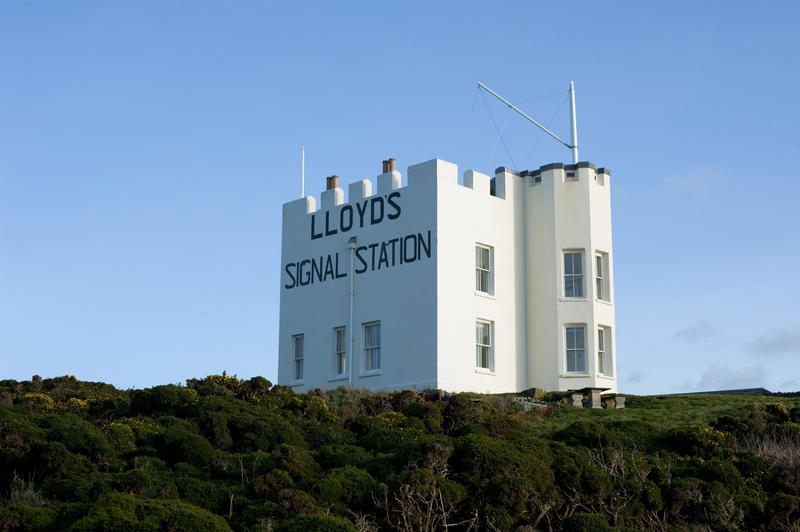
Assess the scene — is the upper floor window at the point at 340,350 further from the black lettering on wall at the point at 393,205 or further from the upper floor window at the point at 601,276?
the upper floor window at the point at 601,276

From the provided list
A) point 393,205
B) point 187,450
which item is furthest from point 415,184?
point 187,450

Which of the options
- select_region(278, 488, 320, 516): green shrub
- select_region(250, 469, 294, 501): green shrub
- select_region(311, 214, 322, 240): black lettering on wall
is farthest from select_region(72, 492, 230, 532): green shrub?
select_region(311, 214, 322, 240): black lettering on wall

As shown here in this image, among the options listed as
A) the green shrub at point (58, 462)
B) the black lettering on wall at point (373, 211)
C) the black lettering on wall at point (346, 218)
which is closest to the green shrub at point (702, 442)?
the green shrub at point (58, 462)

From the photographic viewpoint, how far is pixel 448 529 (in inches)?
680

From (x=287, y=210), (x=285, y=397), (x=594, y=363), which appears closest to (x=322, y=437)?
(x=285, y=397)

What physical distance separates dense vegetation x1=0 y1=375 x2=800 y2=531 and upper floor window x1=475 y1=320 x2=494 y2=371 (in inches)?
256

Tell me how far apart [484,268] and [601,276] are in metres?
3.86

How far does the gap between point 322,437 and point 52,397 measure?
29.8 feet

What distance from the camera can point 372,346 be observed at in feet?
111

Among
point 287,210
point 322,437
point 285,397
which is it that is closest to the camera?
point 322,437

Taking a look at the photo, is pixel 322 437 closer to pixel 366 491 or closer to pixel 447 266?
pixel 366 491

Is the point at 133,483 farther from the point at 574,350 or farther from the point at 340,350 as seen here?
the point at 574,350

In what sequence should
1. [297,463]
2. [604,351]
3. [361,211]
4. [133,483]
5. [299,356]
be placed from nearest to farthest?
[133,483], [297,463], [604,351], [361,211], [299,356]

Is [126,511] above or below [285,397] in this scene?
below
